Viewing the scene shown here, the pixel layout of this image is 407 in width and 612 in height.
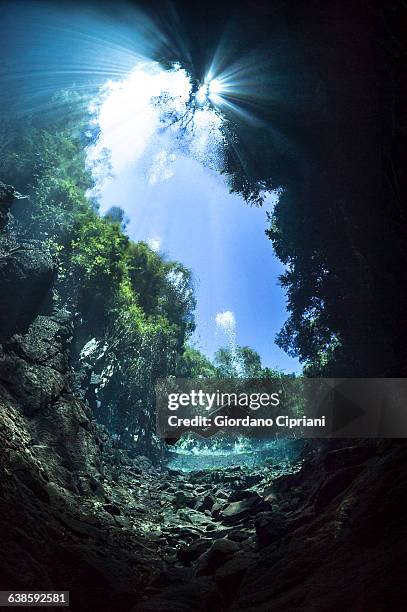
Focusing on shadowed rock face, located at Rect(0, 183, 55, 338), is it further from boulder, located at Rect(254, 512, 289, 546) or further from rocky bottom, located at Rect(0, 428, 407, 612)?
boulder, located at Rect(254, 512, 289, 546)

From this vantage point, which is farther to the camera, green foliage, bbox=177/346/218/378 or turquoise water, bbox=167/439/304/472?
green foliage, bbox=177/346/218/378

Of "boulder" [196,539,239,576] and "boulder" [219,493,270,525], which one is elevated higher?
"boulder" [219,493,270,525]

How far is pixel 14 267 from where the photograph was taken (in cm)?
1490

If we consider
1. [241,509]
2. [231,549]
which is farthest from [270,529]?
[241,509]

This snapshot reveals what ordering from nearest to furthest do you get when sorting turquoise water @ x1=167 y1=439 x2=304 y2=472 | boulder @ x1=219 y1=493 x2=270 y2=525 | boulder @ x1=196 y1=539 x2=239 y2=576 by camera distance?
1. boulder @ x1=196 y1=539 x2=239 y2=576
2. boulder @ x1=219 y1=493 x2=270 y2=525
3. turquoise water @ x1=167 y1=439 x2=304 y2=472

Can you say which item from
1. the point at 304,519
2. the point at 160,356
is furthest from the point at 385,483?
the point at 160,356

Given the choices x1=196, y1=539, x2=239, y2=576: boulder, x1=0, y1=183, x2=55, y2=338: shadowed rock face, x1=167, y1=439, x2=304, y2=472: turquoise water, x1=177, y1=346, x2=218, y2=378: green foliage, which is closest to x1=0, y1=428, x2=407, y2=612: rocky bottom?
x1=196, y1=539, x2=239, y2=576: boulder

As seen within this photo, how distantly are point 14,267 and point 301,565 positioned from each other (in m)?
14.1

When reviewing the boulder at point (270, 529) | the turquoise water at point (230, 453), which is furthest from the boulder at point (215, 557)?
the turquoise water at point (230, 453)

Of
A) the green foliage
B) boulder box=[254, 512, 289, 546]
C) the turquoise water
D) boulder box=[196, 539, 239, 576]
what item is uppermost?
the green foliage

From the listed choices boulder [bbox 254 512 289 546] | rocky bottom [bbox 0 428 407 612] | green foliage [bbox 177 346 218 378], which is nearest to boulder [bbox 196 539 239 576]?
rocky bottom [bbox 0 428 407 612]

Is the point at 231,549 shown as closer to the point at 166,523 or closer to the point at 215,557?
the point at 215,557

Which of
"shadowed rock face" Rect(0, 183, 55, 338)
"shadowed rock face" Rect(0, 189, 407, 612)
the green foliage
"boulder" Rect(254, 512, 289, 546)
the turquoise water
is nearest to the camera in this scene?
"shadowed rock face" Rect(0, 189, 407, 612)

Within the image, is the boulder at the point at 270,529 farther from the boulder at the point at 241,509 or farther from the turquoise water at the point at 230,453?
the turquoise water at the point at 230,453
